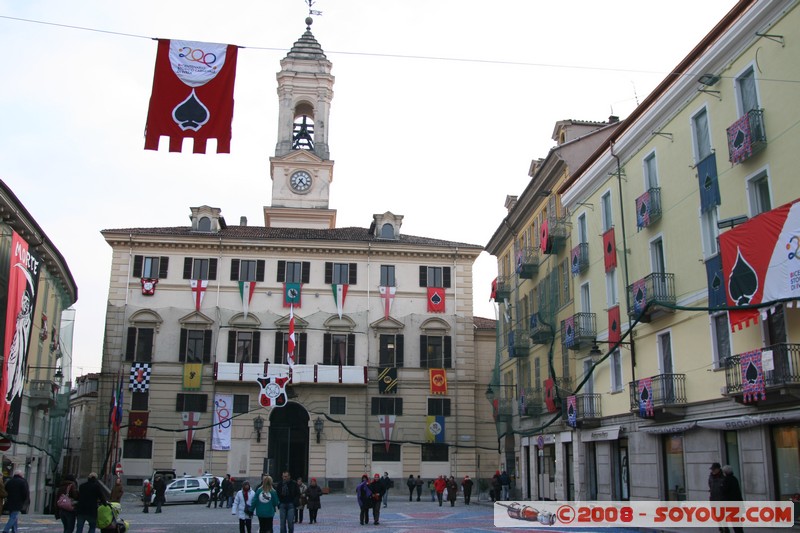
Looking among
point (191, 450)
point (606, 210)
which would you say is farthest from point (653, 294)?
point (191, 450)

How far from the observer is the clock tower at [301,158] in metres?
63.3

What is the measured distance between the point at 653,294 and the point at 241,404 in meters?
31.3

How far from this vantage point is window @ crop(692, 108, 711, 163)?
931 inches

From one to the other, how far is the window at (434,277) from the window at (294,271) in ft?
24.7

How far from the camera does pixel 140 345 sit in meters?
51.1

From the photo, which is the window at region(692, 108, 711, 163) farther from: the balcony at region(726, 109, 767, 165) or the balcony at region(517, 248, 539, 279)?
the balcony at region(517, 248, 539, 279)

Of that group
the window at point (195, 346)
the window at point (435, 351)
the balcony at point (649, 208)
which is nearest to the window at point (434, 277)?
the window at point (435, 351)

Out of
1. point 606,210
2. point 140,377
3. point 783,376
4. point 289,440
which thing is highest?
point 606,210

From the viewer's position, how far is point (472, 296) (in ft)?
178

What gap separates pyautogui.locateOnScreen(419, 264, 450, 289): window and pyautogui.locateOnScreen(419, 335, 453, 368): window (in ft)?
11.5

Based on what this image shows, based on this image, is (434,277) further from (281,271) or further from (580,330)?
(580,330)

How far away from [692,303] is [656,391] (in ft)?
10.7

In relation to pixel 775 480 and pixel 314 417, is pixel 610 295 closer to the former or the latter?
pixel 775 480

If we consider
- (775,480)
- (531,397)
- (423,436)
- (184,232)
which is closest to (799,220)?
(775,480)
